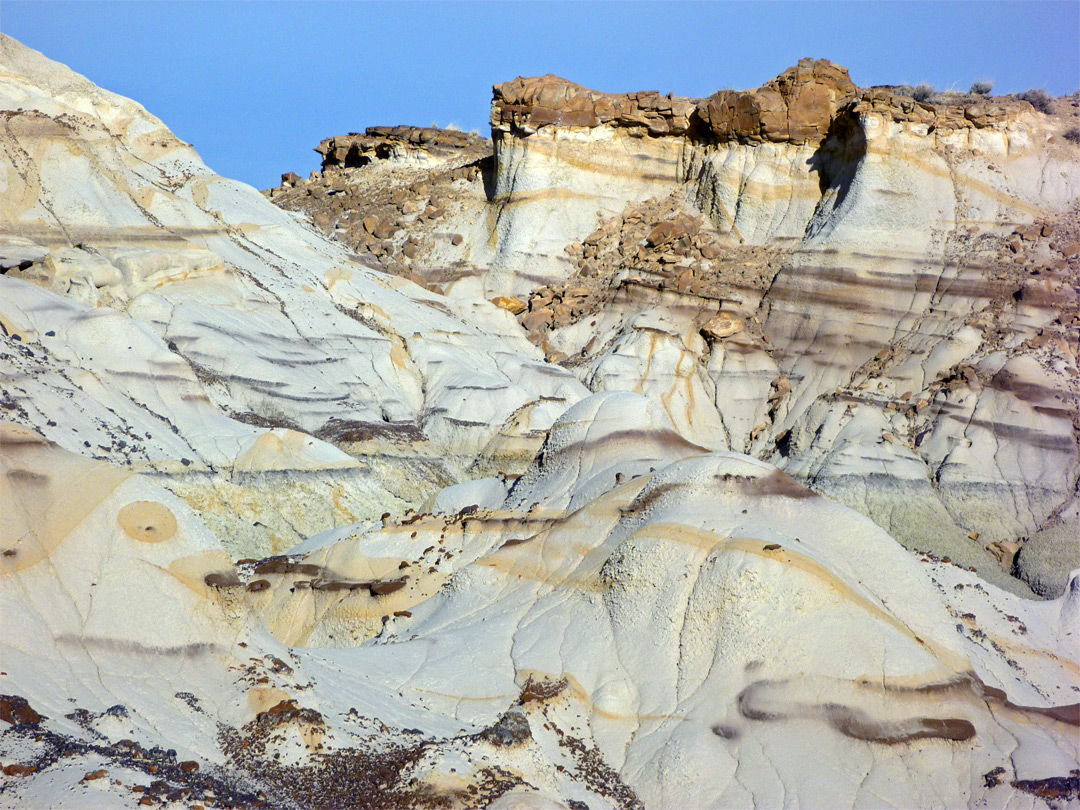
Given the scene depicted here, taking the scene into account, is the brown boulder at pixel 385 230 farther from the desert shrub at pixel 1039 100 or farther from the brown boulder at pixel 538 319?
the desert shrub at pixel 1039 100

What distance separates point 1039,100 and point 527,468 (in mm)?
21491

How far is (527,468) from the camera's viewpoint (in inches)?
784

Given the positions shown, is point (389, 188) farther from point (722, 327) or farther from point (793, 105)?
point (722, 327)

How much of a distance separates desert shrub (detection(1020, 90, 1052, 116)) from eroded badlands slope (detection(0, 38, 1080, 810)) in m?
1.80

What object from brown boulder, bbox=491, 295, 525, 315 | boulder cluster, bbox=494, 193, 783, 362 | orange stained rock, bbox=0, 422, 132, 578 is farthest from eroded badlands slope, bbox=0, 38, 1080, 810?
brown boulder, bbox=491, 295, 525, 315

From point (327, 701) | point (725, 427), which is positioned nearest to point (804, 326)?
point (725, 427)

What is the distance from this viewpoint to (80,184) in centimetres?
2508

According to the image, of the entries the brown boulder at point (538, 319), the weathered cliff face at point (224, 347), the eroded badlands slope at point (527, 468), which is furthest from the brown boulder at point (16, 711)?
the brown boulder at point (538, 319)

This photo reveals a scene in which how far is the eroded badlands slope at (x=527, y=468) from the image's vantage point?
878 centimetres

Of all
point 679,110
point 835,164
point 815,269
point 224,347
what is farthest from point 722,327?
point 224,347

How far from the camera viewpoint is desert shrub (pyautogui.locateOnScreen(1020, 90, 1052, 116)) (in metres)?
29.9

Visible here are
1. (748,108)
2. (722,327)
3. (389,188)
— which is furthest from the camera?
(389,188)

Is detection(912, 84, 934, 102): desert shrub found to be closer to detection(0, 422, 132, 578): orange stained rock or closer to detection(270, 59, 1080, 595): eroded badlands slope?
detection(270, 59, 1080, 595): eroded badlands slope

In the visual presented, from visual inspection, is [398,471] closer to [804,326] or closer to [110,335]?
[110,335]
